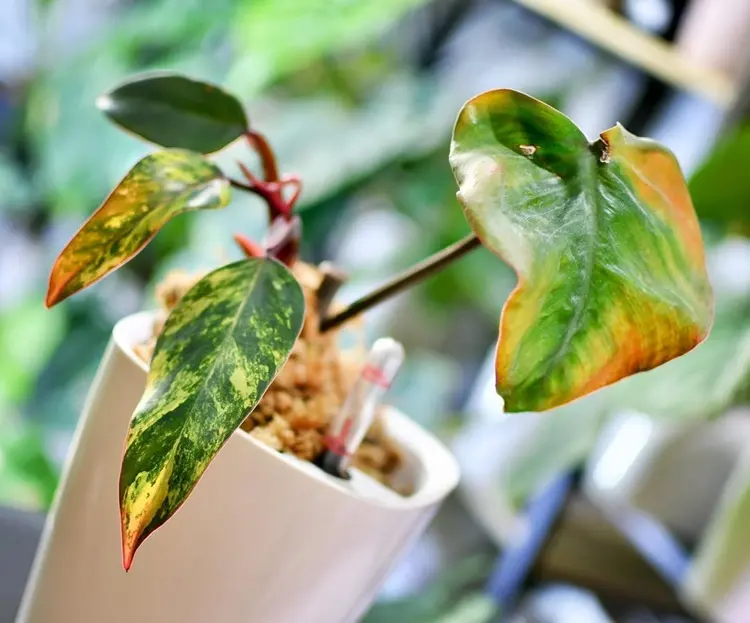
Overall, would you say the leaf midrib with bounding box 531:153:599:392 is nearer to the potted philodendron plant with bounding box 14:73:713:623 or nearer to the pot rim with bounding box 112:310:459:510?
the potted philodendron plant with bounding box 14:73:713:623

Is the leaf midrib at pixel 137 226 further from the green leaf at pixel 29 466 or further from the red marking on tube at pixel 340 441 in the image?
the green leaf at pixel 29 466

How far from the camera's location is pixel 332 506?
13.5 inches

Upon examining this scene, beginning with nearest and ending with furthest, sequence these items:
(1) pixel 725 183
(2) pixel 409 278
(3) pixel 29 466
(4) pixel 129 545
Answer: (4) pixel 129 545
(2) pixel 409 278
(1) pixel 725 183
(3) pixel 29 466

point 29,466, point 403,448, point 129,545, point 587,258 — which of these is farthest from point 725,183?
point 29,466

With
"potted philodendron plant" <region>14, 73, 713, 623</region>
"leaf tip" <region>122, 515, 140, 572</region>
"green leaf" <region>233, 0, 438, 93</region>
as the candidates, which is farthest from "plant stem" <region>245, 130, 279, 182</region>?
"green leaf" <region>233, 0, 438, 93</region>

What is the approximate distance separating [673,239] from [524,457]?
0.54 meters

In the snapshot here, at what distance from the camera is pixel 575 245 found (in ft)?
0.86

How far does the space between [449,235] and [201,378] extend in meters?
0.81

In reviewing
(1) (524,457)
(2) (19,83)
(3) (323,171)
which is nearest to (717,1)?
(3) (323,171)

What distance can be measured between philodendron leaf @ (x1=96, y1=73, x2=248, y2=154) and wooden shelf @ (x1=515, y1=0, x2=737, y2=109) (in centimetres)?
80

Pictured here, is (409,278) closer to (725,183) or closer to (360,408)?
(360,408)

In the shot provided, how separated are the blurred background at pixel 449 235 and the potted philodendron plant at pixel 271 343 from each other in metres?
0.35

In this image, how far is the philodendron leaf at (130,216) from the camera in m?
0.32

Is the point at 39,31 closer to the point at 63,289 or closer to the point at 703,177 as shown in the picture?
the point at 703,177
